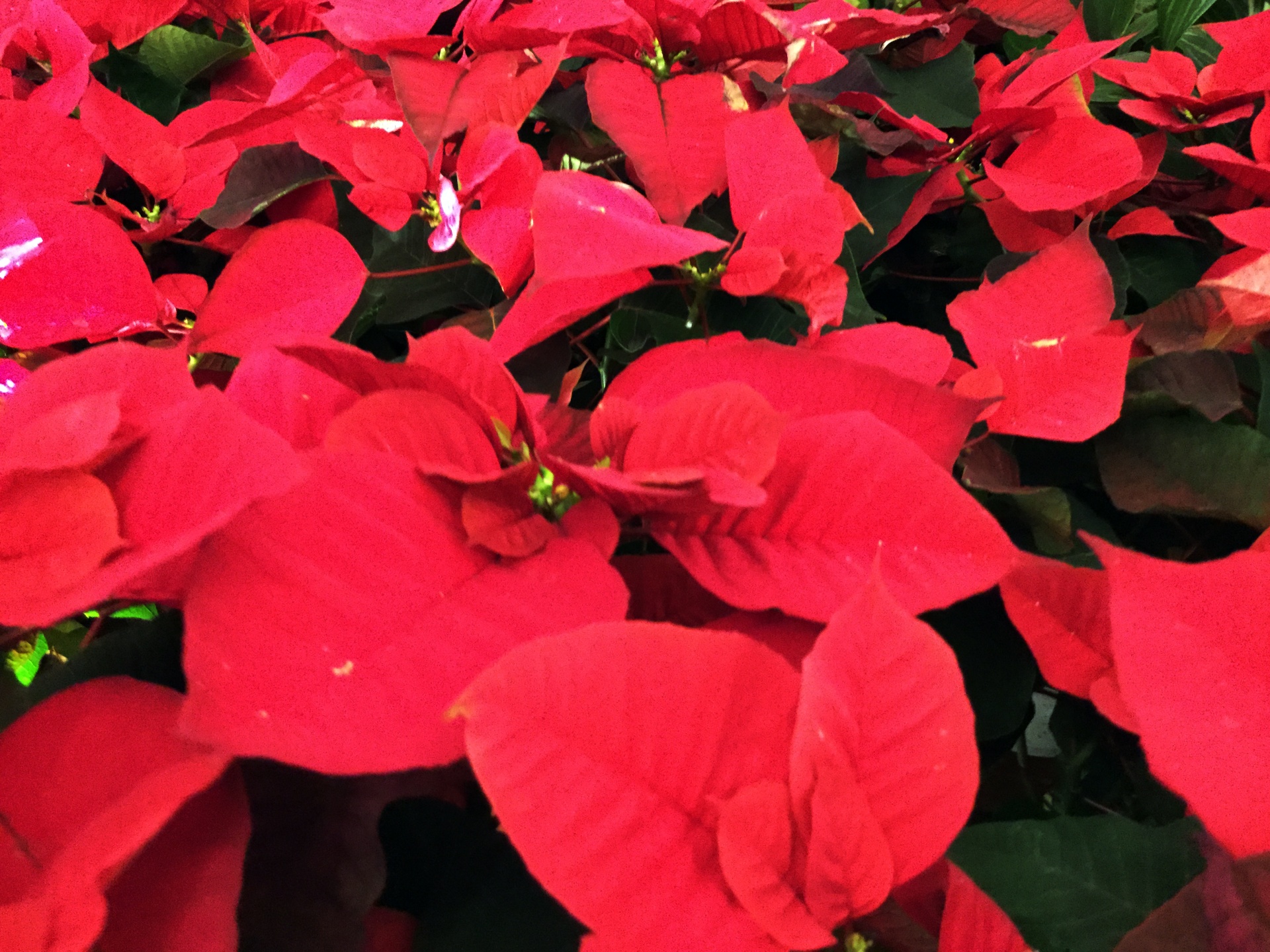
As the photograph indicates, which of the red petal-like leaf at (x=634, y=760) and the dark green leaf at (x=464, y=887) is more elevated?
the red petal-like leaf at (x=634, y=760)

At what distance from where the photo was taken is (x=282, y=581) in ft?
0.66

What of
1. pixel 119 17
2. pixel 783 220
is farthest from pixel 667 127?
pixel 119 17

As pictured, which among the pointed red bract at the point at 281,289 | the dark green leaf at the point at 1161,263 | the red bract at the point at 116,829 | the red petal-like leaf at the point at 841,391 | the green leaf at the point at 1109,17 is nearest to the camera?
the red bract at the point at 116,829

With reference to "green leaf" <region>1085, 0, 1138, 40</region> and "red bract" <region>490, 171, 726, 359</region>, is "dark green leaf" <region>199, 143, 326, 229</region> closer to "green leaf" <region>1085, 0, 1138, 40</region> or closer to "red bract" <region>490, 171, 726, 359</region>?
"red bract" <region>490, 171, 726, 359</region>

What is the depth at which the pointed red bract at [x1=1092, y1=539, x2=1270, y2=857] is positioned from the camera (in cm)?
20

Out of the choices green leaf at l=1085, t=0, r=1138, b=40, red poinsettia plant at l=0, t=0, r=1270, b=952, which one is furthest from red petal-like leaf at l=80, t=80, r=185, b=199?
green leaf at l=1085, t=0, r=1138, b=40

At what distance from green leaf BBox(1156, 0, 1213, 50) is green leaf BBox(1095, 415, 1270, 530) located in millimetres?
401

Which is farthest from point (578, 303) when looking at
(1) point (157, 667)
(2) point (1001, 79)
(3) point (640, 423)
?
(2) point (1001, 79)

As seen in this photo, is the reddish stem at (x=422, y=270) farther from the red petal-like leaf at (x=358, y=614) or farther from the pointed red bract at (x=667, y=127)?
the red petal-like leaf at (x=358, y=614)

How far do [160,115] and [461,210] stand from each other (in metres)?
0.34

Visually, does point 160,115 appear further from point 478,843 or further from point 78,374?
point 478,843

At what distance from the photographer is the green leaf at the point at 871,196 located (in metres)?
0.47

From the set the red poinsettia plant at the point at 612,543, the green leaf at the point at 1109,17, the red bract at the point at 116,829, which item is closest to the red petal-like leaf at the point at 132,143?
the red poinsettia plant at the point at 612,543

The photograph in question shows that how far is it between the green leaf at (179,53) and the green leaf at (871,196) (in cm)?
42
